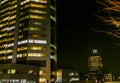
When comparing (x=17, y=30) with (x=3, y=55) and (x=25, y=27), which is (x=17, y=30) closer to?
(x=25, y=27)

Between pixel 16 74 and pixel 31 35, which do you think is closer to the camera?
pixel 16 74

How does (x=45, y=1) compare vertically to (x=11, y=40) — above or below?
above

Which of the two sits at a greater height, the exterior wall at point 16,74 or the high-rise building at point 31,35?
the high-rise building at point 31,35

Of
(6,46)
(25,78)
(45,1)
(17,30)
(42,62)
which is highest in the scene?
(45,1)

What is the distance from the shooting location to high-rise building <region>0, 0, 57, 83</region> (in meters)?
96.6

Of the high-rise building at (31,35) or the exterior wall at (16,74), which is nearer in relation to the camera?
the exterior wall at (16,74)

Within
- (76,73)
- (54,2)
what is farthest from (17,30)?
(76,73)

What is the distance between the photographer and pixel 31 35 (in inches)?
3885

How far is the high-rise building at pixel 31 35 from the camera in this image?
317 ft

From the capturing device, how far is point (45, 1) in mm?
106562

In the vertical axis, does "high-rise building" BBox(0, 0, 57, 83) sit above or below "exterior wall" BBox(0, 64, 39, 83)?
above

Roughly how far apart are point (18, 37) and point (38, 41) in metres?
12.8

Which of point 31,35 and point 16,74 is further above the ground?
point 31,35

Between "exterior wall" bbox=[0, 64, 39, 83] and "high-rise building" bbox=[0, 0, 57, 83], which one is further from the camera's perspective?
"high-rise building" bbox=[0, 0, 57, 83]
